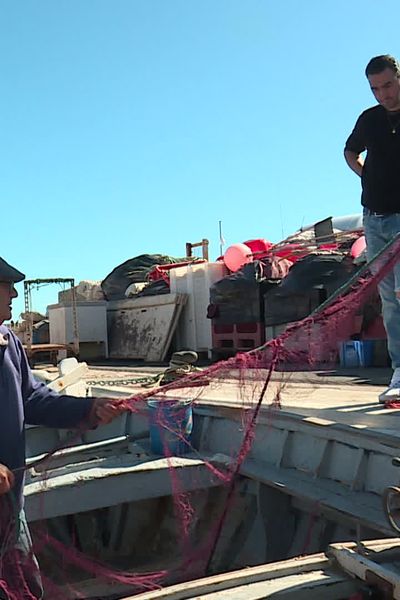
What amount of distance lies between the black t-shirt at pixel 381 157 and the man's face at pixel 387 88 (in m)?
0.10

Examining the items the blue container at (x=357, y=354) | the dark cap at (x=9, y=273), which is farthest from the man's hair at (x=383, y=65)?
the blue container at (x=357, y=354)

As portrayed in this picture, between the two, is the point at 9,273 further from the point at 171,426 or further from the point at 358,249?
the point at 358,249

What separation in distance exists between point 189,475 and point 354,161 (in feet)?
7.08

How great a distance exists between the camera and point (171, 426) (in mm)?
4750

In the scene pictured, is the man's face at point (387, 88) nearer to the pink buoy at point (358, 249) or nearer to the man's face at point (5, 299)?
the man's face at point (5, 299)

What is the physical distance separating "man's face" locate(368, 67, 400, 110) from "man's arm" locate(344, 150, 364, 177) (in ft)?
1.43

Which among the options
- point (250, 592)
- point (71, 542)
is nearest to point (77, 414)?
point (250, 592)

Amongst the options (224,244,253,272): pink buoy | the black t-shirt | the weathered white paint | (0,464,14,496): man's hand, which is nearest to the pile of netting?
(0,464,14,496): man's hand

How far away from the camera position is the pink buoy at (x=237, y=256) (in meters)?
11.9

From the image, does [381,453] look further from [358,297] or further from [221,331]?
[221,331]

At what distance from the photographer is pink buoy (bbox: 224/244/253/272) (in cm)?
1191

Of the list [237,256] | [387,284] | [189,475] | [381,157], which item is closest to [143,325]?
[237,256]

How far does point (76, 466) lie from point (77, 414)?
74.8 inches

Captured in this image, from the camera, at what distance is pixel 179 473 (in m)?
4.34
